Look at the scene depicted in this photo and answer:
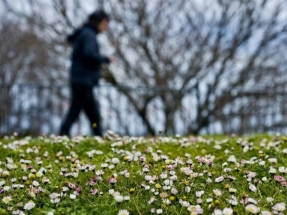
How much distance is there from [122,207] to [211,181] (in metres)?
0.75

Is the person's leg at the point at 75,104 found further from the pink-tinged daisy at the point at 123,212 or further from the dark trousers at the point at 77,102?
the pink-tinged daisy at the point at 123,212

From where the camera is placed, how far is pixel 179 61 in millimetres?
13500

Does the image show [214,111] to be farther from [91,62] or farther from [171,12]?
[91,62]

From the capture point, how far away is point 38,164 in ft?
14.2

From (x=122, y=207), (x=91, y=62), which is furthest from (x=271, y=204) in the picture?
(x=91, y=62)

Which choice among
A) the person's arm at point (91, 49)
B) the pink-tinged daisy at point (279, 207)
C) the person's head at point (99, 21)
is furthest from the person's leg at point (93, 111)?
the pink-tinged daisy at point (279, 207)

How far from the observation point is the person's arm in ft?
23.3

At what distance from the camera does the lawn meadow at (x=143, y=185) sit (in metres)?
3.27

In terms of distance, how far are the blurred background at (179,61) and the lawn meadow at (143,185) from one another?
612cm

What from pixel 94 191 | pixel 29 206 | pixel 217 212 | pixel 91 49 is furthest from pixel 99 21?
pixel 217 212

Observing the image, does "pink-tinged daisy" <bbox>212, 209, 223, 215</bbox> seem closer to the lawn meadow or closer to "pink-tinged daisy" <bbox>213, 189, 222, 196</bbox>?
the lawn meadow

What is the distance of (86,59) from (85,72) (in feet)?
0.68

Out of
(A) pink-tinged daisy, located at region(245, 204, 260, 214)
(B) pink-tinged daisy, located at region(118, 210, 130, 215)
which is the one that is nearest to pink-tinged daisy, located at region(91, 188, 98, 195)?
(B) pink-tinged daisy, located at region(118, 210, 130, 215)

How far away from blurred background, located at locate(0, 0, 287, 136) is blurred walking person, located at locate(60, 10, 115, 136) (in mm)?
3150
